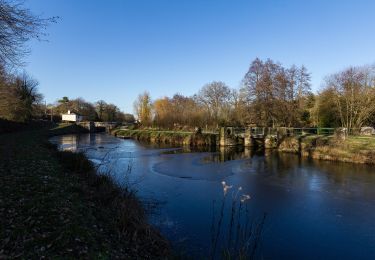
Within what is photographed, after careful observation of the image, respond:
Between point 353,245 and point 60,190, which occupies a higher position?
point 60,190

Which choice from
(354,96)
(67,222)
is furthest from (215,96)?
(67,222)

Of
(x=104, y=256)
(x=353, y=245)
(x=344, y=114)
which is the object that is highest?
(x=344, y=114)

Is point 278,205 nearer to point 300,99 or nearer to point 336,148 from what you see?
point 336,148

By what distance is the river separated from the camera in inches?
273

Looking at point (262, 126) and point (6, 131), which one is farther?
point (262, 126)

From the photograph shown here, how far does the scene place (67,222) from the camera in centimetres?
532

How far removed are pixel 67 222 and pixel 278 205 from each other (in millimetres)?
7154

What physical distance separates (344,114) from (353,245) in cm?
2997

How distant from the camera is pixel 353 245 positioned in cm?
705

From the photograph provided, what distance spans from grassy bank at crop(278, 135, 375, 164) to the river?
197 cm

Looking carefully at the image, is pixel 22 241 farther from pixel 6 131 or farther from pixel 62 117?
pixel 62 117

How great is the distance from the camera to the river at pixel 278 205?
22.8ft

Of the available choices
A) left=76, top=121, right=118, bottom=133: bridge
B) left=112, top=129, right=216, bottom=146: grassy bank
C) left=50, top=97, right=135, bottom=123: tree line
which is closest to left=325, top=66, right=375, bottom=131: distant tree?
left=112, top=129, right=216, bottom=146: grassy bank

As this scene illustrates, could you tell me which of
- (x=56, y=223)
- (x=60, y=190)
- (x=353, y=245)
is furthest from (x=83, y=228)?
(x=353, y=245)
